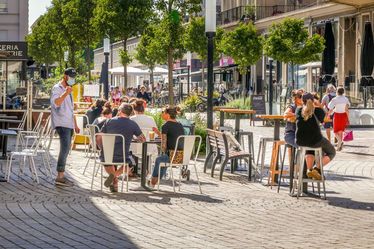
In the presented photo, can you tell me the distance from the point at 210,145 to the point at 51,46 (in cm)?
6573

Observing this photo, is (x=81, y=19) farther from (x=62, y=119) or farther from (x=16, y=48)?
(x=62, y=119)

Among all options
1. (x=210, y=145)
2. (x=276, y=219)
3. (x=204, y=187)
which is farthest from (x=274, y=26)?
(x=276, y=219)

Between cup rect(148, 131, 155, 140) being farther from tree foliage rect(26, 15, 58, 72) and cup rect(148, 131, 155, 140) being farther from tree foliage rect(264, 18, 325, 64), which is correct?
tree foliage rect(26, 15, 58, 72)

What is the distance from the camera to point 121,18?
53.3 m

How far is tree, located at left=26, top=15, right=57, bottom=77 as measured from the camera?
84438 millimetres

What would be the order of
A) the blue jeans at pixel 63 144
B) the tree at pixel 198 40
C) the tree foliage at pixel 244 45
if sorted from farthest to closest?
the tree at pixel 198 40, the tree foliage at pixel 244 45, the blue jeans at pixel 63 144

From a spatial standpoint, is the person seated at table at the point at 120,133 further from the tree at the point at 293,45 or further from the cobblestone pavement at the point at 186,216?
the tree at the point at 293,45

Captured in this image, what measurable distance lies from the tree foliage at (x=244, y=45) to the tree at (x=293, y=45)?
31.3 feet

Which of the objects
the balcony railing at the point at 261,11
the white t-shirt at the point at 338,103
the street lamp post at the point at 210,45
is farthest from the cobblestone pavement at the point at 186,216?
the balcony railing at the point at 261,11

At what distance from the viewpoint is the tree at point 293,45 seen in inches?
1946

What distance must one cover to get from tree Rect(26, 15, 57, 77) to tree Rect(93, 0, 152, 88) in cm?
2859

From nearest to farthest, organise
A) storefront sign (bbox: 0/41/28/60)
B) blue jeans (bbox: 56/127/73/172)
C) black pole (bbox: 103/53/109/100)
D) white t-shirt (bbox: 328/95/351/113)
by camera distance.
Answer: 1. blue jeans (bbox: 56/127/73/172)
2. white t-shirt (bbox: 328/95/351/113)
3. black pole (bbox: 103/53/109/100)
4. storefront sign (bbox: 0/41/28/60)

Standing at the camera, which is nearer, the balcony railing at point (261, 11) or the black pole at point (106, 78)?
the black pole at point (106, 78)

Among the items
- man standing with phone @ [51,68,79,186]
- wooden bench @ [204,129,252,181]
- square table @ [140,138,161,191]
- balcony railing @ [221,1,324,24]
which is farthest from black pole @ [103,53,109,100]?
square table @ [140,138,161,191]
